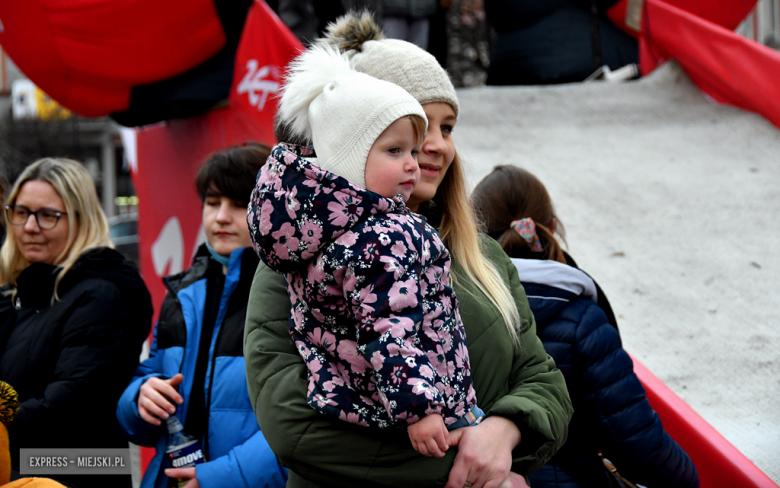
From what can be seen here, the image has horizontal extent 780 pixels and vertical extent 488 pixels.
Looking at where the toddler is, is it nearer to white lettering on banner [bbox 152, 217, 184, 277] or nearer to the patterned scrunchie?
the patterned scrunchie

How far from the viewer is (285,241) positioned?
1.28 meters

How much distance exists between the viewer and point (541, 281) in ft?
6.22

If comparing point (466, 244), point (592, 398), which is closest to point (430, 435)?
point (466, 244)

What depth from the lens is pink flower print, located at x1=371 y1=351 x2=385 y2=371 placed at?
1.15m

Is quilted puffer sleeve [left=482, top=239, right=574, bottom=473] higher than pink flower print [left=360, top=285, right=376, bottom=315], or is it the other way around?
pink flower print [left=360, top=285, right=376, bottom=315]

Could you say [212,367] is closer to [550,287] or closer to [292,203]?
[292,203]

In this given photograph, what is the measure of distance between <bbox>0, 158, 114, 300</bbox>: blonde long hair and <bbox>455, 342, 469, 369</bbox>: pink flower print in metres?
1.75

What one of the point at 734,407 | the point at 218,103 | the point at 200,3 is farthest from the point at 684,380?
the point at 200,3

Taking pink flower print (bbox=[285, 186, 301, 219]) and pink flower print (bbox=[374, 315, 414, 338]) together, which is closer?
pink flower print (bbox=[374, 315, 414, 338])

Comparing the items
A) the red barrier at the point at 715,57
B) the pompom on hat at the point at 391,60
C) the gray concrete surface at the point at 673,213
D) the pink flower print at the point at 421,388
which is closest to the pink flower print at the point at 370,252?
the pink flower print at the point at 421,388

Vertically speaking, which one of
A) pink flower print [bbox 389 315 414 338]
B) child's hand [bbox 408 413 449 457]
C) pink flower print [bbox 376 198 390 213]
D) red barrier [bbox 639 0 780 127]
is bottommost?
red barrier [bbox 639 0 780 127]

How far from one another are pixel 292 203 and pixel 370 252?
0.64 ft

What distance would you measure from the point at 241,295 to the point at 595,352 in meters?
1.07

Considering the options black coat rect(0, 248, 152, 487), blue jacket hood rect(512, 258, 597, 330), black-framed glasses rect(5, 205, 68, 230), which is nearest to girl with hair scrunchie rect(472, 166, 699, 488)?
blue jacket hood rect(512, 258, 597, 330)
